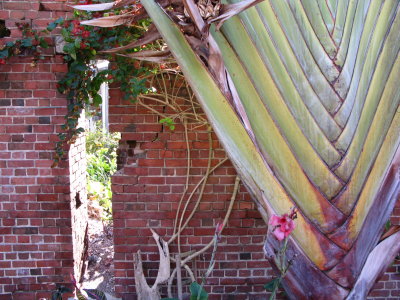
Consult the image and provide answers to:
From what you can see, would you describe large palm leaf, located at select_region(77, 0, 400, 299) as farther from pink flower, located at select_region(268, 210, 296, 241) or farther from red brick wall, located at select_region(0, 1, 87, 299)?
red brick wall, located at select_region(0, 1, 87, 299)

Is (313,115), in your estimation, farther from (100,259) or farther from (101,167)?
(101,167)

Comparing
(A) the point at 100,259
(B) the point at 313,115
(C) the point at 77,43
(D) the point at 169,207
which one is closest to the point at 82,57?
(C) the point at 77,43

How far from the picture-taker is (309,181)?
115cm

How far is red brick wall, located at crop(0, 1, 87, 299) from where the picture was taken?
353 centimetres

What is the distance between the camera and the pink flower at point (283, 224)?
111 centimetres

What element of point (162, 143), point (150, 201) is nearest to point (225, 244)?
point (150, 201)

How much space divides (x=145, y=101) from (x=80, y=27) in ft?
2.48

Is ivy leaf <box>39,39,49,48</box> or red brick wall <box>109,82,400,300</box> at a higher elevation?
ivy leaf <box>39,39,49,48</box>

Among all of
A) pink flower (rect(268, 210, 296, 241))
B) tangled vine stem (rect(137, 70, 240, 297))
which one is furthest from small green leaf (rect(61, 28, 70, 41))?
pink flower (rect(268, 210, 296, 241))

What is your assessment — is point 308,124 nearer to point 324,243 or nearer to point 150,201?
point 324,243

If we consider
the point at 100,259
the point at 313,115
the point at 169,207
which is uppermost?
the point at 313,115

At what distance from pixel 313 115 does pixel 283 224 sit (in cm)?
30

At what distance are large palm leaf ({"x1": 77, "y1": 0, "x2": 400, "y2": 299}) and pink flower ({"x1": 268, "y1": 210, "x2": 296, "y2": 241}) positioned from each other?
0.11 ft

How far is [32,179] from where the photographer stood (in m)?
3.60
